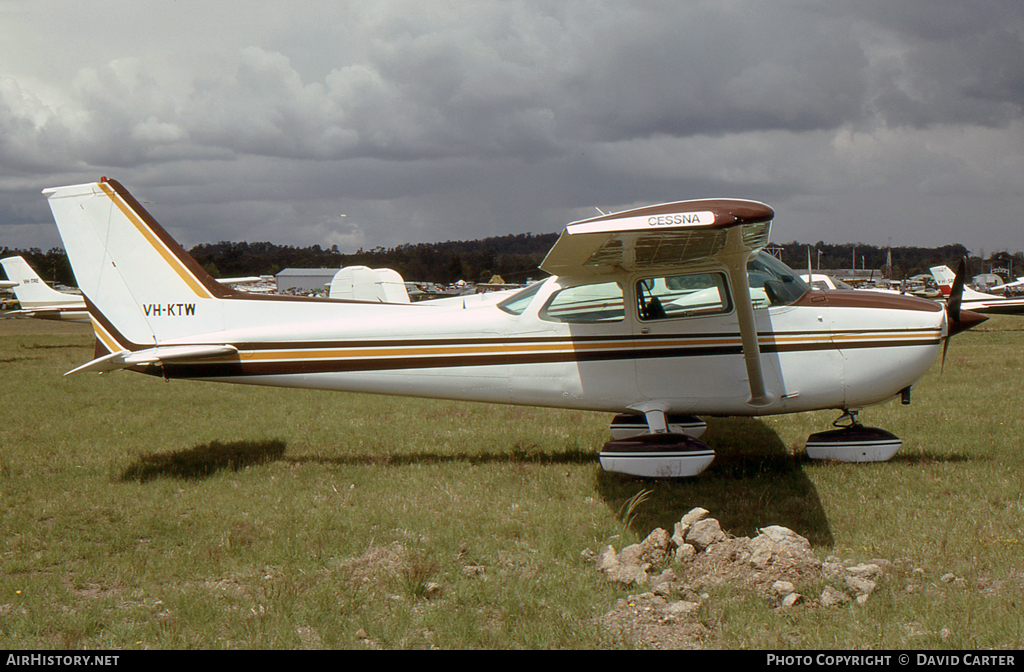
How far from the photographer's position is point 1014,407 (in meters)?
8.86

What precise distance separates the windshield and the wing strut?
1.35 feet

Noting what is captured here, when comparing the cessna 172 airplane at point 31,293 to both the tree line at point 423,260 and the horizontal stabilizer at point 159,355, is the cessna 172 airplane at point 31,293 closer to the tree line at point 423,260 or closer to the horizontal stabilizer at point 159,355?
the horizontal stabilizer at point 159,355

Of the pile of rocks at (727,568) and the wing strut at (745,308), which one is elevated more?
the wing strut at (745,308)

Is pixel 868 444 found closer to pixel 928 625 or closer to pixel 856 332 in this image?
pixel 856 332

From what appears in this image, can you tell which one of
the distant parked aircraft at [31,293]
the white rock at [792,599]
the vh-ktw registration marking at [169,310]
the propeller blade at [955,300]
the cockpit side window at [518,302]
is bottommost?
the white rock at [792,599]

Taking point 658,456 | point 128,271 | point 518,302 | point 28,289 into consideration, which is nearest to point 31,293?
point 28,289

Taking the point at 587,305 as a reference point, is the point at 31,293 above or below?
above

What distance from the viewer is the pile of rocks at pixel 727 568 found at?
3791mm

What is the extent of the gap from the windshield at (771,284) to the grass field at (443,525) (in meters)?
1.68

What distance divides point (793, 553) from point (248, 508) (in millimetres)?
4313

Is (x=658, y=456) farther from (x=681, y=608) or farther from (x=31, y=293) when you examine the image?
(x=31, y=293)

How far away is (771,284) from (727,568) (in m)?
3.10

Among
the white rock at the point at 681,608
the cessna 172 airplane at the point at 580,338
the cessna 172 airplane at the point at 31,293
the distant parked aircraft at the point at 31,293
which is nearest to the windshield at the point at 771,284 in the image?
the cessna 172 airplane at the point at 580,338

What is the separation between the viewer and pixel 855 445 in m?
6.54
